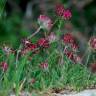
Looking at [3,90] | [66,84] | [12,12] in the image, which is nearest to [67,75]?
[66,84]

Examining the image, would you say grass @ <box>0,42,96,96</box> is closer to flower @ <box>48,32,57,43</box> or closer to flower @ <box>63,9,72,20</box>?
flower @ <box>48,32,57,43</box>

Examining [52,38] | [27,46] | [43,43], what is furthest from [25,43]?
[52,38]

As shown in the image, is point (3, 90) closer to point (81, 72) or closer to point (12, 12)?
point (81, 72)

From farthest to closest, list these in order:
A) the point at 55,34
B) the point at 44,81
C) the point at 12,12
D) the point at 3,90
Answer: the point at 12,12 → the point at 55,34 → the point at 44,81 → the point at 3,90

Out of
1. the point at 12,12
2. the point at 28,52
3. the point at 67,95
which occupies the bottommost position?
the point at 67,95

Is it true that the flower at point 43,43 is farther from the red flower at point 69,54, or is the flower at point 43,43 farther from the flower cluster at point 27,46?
the red flower at point 69,54

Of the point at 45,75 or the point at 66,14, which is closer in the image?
the point at 45,75

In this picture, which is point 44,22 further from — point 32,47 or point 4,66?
point 4,66

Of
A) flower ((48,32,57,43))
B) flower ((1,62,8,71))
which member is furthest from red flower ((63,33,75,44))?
flower ((1,62,8,71))

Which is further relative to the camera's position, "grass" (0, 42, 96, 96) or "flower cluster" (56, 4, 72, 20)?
"flower cluster" (56, 4, 72, 20)

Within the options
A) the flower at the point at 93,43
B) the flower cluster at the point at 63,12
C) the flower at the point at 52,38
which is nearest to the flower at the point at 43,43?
the flower at the point at 52,38

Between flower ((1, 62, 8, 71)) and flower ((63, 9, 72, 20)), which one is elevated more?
flower ((63, 9, 72, 20))
